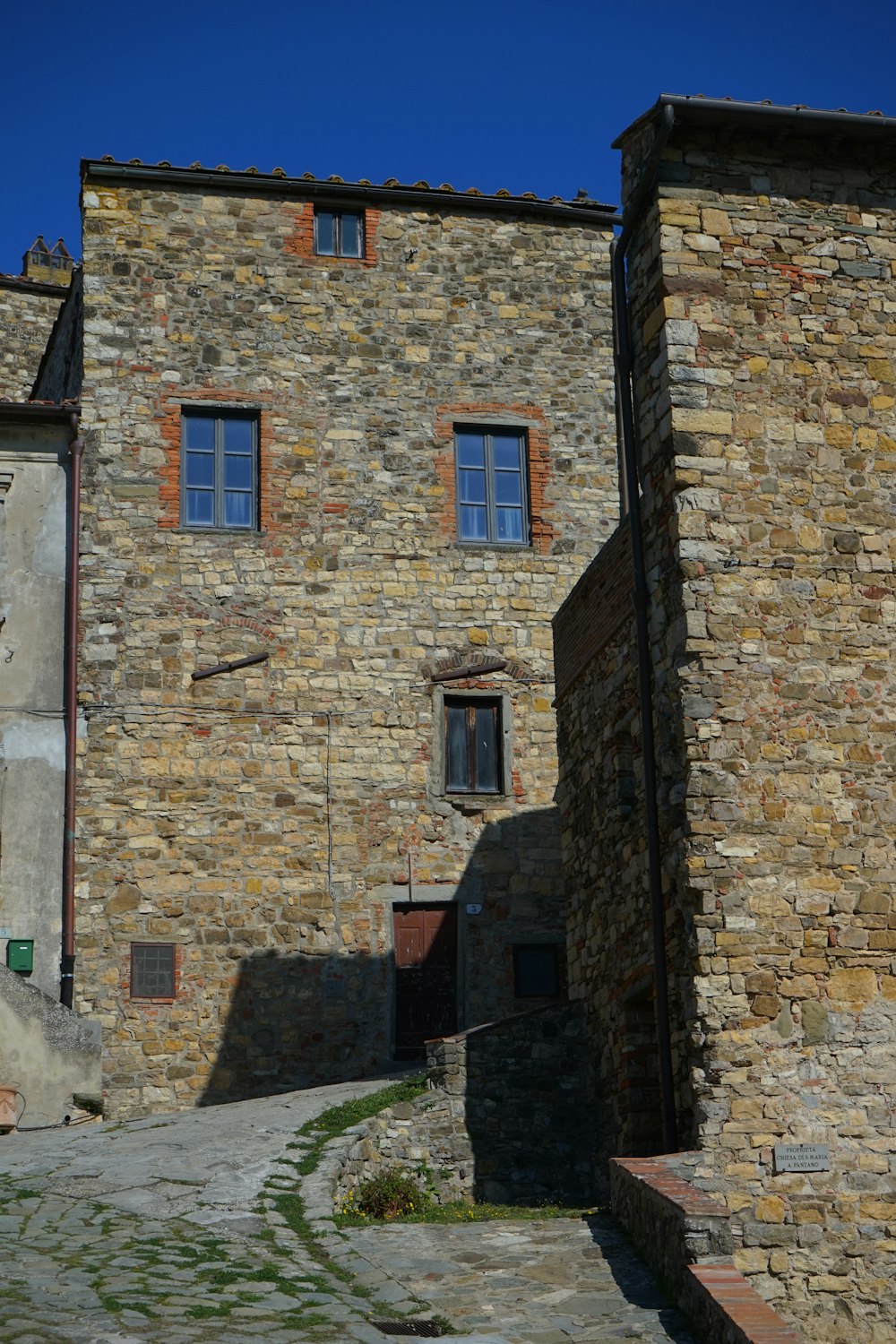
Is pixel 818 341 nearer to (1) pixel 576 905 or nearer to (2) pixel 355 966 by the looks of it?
(1) pixel 576 905

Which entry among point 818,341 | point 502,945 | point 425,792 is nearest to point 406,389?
point 425,792

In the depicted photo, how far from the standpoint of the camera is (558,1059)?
1229 cm

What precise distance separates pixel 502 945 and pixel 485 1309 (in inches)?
322

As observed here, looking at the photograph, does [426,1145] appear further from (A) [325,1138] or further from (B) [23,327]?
(B) [23,327]

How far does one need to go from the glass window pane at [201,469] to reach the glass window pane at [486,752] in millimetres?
3608

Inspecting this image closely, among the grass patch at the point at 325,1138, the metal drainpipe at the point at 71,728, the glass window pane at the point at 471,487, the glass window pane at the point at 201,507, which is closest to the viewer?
the grass patch at the point at 325,1138

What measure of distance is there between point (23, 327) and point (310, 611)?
979 cm

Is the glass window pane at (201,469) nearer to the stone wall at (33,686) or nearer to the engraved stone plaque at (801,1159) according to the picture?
the stone wall at (33,686)

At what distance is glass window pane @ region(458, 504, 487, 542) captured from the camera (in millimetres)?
17312

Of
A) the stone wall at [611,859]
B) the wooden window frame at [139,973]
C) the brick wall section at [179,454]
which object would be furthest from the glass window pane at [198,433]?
the stone wall at [611,859]

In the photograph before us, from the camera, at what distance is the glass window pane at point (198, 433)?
1691 cm

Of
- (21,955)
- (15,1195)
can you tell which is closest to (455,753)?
(21,955)

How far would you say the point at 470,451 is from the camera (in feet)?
57.4

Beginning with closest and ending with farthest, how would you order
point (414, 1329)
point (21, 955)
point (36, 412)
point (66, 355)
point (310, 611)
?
point (414, 1329) → point (21, 955) → point (36, 412) → point (310, 611) → point (66, 355)
